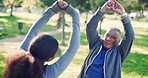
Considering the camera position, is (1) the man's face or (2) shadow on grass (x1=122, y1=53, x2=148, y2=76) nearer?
(1) the man's face

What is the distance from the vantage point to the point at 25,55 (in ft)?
9.34

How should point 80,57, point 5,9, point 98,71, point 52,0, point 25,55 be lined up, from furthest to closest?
1. point 5,9
2. point 52,0
3. point 80,57
4. point 98,71
5. point 25,55

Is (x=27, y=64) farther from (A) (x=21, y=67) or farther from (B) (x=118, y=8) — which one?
(B) (x=118, y=8)

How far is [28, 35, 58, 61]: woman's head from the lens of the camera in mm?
2953

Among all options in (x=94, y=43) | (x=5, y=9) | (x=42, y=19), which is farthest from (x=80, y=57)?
(x=5, y=9)

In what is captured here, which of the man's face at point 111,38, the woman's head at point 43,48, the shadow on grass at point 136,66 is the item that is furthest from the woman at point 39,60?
the shadow on grass at point 136,66

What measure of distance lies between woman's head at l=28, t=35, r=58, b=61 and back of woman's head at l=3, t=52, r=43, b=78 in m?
0.13

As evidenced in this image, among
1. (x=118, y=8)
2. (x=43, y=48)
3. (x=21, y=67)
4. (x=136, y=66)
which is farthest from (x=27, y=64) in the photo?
(x=136, y=66)

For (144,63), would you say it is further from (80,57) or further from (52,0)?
(52,0)

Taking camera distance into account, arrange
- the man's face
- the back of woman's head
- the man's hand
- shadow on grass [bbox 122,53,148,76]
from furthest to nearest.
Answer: shadow on grass [bbox 122,53,148,76]
the man's face
the man's hand
the back of woman's head

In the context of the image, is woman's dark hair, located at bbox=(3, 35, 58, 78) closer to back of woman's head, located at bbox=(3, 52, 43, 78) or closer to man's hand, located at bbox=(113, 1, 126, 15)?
back of woman's head, located at bbox=(3, 52, 43, 78)

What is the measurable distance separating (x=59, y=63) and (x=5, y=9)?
232 feet

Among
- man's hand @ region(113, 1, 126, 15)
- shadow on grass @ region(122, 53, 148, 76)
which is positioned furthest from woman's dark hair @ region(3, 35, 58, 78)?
shadow on grass @ region(122, 53, 148, 76)

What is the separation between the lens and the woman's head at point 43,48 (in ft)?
9.69
